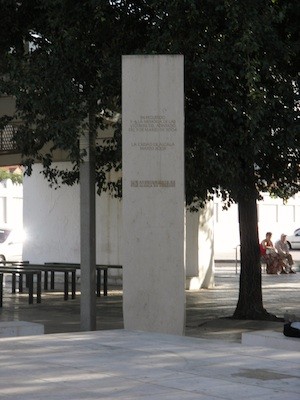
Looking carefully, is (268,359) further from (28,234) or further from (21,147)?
(28,234)

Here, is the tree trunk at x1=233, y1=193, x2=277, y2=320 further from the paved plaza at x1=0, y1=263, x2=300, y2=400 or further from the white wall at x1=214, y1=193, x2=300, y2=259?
the white wall at x1=214, y1=193, x2=300, y2=259

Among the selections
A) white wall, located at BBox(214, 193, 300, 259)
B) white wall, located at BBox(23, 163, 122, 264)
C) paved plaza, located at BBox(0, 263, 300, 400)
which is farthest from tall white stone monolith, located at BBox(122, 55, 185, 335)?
white wall, located at BBox(214, 193, 300, 259)

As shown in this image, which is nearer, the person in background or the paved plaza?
the paved plaza

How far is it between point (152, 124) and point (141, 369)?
4070 mm

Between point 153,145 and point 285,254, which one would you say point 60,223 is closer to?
point 285,254

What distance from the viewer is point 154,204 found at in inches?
478

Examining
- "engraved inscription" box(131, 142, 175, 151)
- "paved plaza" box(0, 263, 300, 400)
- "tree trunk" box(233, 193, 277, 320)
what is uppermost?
"engraved inscription" box(131, 142, 175, 151)

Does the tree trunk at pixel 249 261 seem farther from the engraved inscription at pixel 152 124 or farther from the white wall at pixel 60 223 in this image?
the white wall at pixel 60 223

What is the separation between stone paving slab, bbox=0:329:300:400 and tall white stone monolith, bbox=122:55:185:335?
2.20 feet

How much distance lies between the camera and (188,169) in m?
15.7

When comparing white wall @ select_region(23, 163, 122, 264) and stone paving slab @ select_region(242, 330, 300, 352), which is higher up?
white wall @ select_region(23, 163, 122, 264)

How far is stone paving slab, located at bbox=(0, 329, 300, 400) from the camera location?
7.63m

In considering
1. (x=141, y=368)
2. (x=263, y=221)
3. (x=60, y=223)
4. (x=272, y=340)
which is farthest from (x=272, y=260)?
(x=263, y=221)

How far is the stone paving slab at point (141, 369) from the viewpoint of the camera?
7629 mm
